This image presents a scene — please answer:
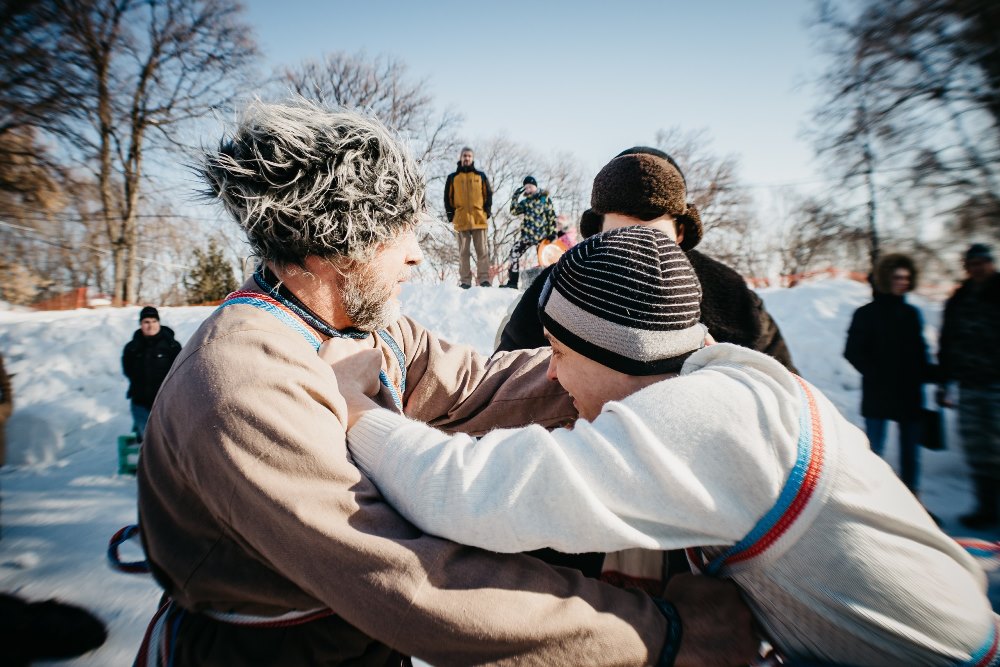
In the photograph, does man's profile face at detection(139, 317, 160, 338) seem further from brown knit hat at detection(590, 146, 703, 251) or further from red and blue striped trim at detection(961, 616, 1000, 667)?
red and blue striped trim at detection(961, 616, 1000, 667)

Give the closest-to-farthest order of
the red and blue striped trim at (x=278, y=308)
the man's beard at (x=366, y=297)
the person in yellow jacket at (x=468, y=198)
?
1. the red and blue striped trim at (x=278, y=308)
2. the man's beard at (x=366, y=297)
3. the person in yellow jacket at (x=468, y=198)

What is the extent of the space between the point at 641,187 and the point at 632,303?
3.34 feet

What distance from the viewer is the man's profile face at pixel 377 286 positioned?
4.49 ft

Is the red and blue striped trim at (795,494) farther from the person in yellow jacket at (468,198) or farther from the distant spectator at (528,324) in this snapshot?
the person in yellow jacket at (468,198)

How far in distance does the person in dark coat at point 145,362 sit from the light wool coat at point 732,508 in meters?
6.02

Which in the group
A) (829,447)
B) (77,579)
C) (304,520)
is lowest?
(77,579)

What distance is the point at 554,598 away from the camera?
89 cm

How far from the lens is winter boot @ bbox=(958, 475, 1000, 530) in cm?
371

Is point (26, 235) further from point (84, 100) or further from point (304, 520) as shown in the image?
point (304, 520)

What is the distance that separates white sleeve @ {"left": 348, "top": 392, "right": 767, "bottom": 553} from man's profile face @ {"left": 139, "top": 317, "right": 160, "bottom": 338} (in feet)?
20.4

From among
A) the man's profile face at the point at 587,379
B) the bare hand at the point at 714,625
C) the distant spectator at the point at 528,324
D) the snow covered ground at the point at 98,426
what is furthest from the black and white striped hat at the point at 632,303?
the snow covered ground at the point at 98,426

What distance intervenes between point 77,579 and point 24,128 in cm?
964

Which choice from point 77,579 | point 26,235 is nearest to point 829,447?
point 77,579

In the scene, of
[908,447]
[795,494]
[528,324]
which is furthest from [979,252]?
[795,494]
